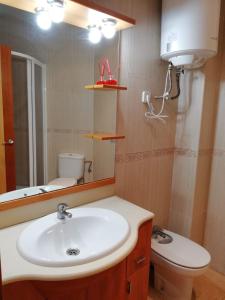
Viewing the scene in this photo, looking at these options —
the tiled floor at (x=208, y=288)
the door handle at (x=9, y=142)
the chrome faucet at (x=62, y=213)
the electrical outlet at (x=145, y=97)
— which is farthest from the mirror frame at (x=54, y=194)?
the tiled floor at (x=208, y=288)

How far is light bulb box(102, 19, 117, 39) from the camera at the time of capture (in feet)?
4.35

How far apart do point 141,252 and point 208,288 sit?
1018mm

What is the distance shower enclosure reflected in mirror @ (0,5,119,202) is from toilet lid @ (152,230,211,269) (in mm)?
677

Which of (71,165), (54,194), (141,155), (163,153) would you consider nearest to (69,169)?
(71,165)

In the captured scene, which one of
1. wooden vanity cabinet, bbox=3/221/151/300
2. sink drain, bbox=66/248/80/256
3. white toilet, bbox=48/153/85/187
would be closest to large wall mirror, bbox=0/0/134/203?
white toilet, bbox=48/153/85/187

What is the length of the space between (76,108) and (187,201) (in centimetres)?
123

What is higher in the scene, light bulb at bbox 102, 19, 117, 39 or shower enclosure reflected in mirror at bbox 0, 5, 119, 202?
light bulb at bbox 102, 19, 117, 39

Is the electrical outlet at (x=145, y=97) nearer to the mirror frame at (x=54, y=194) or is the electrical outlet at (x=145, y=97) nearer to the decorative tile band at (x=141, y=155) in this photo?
the decorative tile band at (x=141, y=155)

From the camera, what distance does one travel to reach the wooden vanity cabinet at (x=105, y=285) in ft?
2.86

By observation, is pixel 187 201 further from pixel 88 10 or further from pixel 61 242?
pixel 88 10

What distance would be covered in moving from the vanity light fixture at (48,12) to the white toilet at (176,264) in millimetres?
1591

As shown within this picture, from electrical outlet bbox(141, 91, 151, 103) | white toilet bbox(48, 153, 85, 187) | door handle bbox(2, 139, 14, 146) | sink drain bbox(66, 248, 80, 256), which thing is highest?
electrical outlet bbox(141, 91, 151, 103)

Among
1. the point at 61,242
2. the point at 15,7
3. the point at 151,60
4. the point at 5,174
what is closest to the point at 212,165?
the point at 151,60

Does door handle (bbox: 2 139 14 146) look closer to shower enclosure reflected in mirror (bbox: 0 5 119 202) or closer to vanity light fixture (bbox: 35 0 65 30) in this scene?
shower enclosure reflected in mirror (bbox: 0 5 119 202)
